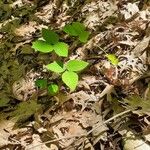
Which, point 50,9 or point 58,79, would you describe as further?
point 50,9

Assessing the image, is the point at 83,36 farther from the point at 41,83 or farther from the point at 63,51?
the point at 41,83

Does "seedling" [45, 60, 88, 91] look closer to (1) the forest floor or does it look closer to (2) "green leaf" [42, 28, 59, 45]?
(2) "green leaf" [42, 28, 59, 45]

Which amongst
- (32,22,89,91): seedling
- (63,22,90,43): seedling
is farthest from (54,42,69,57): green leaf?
(63,22,90,43): seedling

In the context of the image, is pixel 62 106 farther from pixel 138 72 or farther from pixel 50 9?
pixel 50 9

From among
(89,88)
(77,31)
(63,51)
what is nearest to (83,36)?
(77,31)

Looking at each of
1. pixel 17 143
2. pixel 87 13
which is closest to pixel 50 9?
pixel 87 13

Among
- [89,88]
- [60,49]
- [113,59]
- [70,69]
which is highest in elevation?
[60,49]

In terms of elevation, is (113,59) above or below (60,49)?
below

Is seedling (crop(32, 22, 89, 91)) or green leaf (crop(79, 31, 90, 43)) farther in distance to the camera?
green leaf (crop(79, 31, 90, 43))
